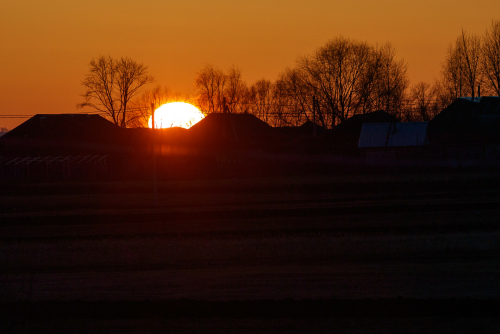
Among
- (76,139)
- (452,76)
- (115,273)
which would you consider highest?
(452,76)

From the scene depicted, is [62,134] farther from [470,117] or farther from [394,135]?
[470,117]

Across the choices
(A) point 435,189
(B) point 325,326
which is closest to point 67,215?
(B) point 325,326

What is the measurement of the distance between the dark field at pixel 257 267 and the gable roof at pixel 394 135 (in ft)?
74.8

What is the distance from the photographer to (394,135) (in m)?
48.5

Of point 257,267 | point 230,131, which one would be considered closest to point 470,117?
point 230,131

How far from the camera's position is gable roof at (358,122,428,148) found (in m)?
47.3

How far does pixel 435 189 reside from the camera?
29.4 m

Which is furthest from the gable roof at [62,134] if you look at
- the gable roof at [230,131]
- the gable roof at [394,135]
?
the gable roof at [394,135]

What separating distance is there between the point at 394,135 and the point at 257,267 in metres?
39.2

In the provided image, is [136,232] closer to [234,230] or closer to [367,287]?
[234,230]

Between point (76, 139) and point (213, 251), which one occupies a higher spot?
point (76, 139)

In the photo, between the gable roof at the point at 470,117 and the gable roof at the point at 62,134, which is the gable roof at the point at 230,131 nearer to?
the gable roof at the point at 62,134

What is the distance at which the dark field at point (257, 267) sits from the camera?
846cm

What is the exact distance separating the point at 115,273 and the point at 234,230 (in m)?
6.46
